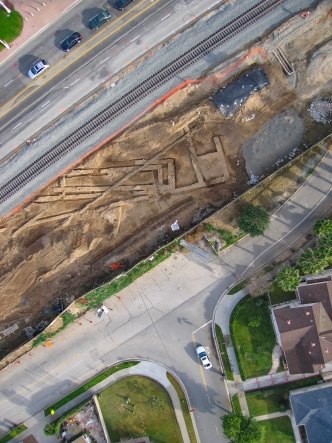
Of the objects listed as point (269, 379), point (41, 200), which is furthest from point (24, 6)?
point (269, 379)

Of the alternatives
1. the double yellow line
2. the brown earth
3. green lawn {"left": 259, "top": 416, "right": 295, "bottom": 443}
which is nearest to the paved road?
the double yellow line

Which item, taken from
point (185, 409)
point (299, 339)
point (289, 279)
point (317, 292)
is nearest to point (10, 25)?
point (289, 279)

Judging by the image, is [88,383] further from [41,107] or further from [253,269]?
[41,107]

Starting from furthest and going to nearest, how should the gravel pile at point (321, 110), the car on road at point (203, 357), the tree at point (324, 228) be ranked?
the car on road at point (203, 357) → the gravel pile at point (321, 110) → the tree at point (324, 228)

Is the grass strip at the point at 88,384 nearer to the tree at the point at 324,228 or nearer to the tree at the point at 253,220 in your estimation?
the tree at the point at 253,220

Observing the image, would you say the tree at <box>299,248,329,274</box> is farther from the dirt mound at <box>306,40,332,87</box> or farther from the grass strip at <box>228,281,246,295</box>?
the dirt mound at <box>306,40,332,87</box>

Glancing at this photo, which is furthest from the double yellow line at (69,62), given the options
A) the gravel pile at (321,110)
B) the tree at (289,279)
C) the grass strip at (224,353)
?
the grass strip at (224,353)
